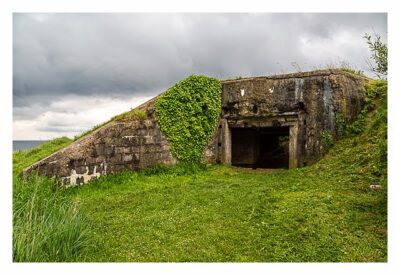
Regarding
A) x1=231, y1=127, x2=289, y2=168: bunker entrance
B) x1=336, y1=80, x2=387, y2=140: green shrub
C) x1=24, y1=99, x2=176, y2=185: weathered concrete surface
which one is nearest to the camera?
x1=24, y1=99, x2=176, y2=185: weathered concrete surface

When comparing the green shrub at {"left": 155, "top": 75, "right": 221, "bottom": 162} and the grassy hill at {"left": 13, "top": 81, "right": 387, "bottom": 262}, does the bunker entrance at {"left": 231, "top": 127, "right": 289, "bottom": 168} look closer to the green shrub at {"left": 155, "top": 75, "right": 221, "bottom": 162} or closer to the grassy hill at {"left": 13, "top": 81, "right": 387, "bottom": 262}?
the green shrub at {"left": 155, "top": 75, "right": 221, "bottom": 162}

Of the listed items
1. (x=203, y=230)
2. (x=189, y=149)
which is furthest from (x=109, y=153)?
(x=203, y=230)

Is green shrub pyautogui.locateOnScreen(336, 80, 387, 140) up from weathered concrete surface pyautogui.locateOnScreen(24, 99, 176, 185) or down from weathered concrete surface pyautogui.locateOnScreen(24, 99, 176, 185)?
up

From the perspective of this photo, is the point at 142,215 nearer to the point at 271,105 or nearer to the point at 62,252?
the point at 62,252

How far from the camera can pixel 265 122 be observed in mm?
12062

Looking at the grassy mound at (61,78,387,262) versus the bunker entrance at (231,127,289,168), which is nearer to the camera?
the grassy mound at (61,78,387,262)

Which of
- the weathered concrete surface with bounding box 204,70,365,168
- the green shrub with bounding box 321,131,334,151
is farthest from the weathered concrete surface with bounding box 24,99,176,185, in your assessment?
the green shrub with bounding box 321,131,334,151

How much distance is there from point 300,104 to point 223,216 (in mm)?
5626

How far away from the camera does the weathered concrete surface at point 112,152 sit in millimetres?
9383

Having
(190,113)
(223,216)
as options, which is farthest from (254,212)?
(190,113)

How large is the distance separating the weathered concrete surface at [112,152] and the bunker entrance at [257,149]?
3.76 m

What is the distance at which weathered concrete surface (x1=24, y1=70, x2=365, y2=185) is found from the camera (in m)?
10.1

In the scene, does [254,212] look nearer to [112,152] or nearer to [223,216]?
[223,216]

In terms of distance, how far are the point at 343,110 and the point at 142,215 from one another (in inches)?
269
